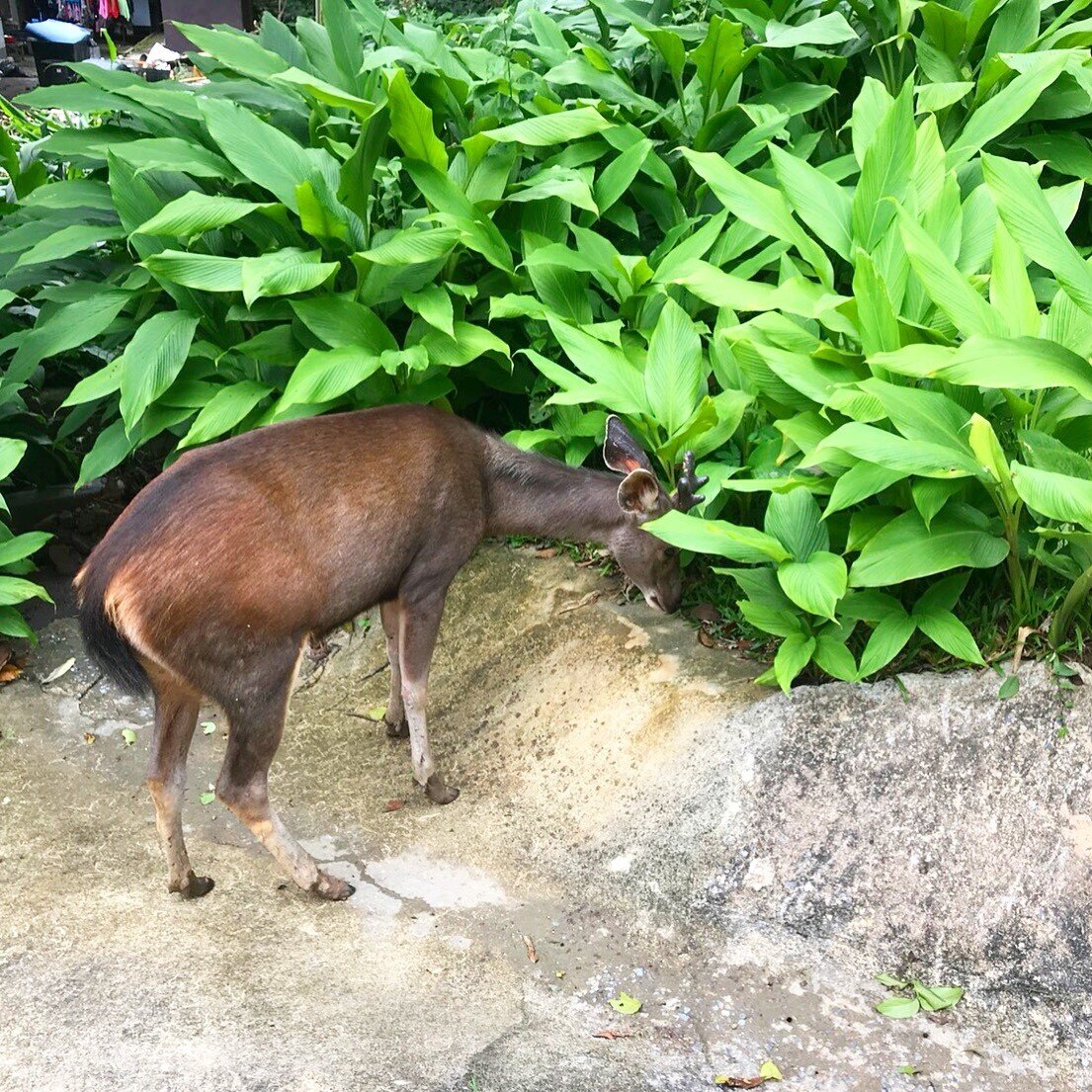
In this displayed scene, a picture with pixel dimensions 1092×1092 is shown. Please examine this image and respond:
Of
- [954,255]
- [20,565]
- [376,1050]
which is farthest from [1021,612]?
[20,565]

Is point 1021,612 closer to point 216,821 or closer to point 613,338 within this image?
point 613,338

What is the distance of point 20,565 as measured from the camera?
5965 millimetres

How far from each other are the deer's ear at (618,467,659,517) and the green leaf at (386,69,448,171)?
A: 194 centimetres

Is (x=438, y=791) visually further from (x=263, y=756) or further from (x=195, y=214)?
(x=195, y=214)

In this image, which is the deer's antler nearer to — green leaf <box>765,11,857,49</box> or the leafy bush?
the leafy bush

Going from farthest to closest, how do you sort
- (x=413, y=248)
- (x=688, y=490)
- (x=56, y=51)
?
1. (x=56, y=51)
2. (x=413, y=248)
3. (x=688, y=490)

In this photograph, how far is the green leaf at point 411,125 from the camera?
18.6ft

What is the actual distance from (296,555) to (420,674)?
0.94 metres

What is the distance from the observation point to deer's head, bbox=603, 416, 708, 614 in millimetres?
5156

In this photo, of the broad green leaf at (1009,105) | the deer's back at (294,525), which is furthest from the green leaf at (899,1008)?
the broad green leaf at (1009,105)

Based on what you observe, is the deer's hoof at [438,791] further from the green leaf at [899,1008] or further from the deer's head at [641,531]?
the green leaf at [899,1008]

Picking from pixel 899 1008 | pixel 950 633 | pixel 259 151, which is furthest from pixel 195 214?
pixel 899 1008

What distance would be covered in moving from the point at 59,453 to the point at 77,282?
3.40 feet

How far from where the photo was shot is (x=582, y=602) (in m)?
5.73
